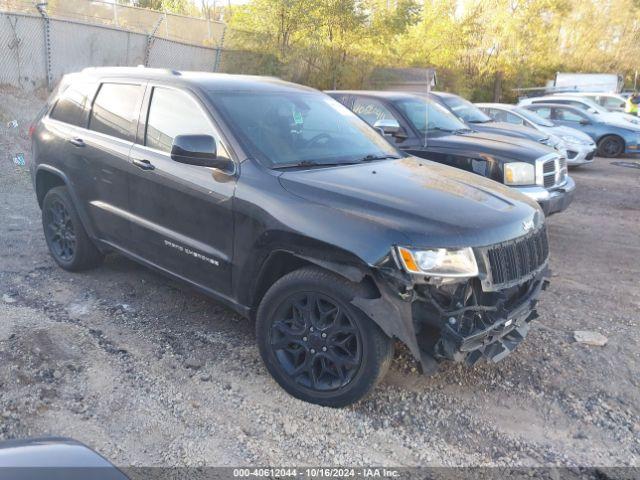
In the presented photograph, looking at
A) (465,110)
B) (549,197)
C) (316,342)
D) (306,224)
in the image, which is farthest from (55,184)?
(465,110)

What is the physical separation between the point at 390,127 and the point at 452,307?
4527 millimetres

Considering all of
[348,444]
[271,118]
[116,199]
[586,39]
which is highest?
[586,39]

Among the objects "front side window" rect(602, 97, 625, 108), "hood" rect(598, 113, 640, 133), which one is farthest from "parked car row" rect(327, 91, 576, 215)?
"front side window" rect(602, 97, 625, 108)

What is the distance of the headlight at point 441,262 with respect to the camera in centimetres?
311

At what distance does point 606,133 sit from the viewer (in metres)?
15.6

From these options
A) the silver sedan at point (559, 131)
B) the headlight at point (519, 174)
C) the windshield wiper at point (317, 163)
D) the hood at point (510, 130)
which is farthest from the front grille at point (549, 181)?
the silver sedan at point (559, 131)

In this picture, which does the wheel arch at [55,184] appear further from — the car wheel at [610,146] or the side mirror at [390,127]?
the car wheel at [610,146]

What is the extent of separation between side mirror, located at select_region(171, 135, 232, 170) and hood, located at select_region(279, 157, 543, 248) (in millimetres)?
457

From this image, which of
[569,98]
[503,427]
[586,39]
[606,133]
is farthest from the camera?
[586,39]

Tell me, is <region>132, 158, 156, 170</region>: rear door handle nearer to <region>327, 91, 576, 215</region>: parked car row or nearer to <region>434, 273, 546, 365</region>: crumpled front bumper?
<region>434, 273, 546, 365</region>: crumpled front bumper

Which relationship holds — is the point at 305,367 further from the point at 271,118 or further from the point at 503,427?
the point at 271,118

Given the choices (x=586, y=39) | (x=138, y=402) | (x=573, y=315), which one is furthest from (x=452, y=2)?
(x=138, y=402)

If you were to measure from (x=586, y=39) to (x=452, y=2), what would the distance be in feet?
38.7

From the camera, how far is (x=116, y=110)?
4.79 m
